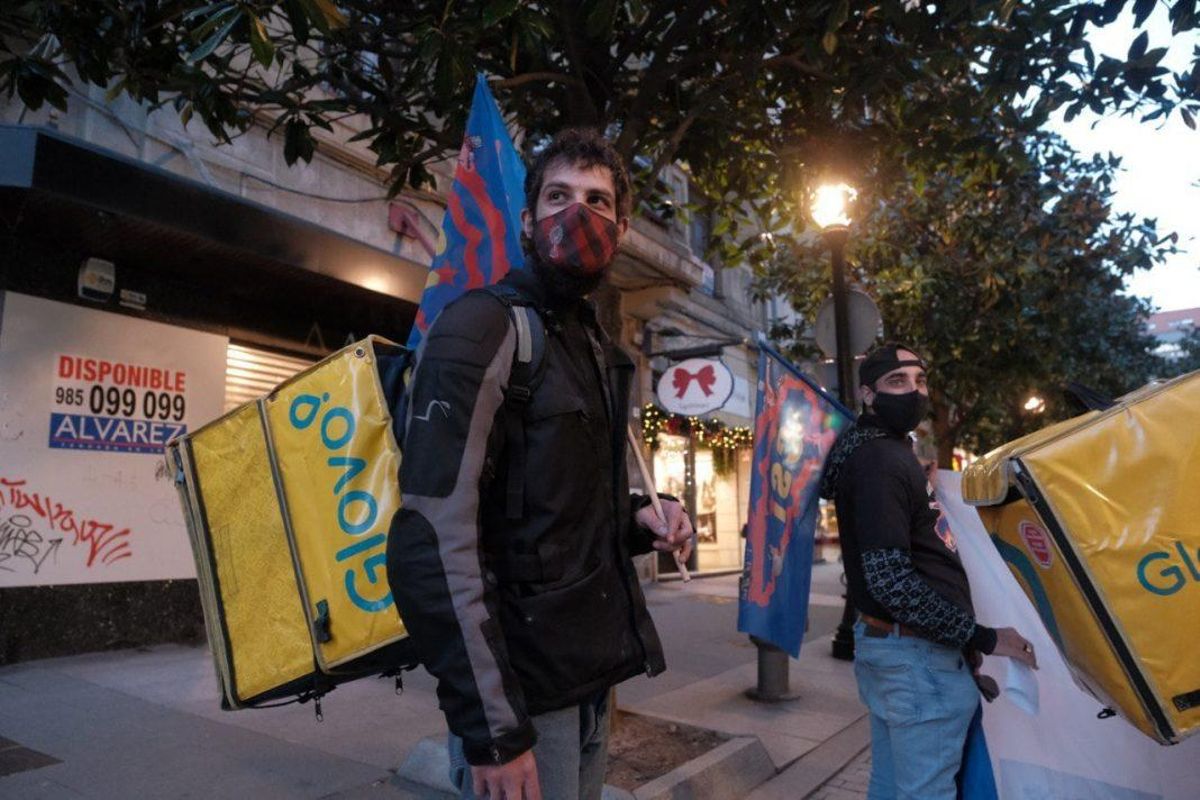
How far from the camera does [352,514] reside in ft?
6.78

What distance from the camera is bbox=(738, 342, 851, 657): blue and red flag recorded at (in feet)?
14.2

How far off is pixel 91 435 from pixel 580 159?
21.5ft

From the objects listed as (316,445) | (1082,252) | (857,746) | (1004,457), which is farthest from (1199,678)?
(1082,252)

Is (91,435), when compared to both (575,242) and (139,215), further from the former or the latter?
(575,242)

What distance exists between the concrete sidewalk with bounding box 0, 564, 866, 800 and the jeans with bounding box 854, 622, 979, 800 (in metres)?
1.89

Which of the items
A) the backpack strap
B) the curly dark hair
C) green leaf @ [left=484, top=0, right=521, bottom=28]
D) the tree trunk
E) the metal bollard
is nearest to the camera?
the backpack strap

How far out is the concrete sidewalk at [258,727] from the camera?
3.94m

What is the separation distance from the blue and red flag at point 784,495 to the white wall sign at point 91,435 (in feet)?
18.2

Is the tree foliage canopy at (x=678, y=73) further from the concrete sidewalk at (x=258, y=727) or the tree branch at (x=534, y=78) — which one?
the concrete sidewalk at (x=258, y=727)

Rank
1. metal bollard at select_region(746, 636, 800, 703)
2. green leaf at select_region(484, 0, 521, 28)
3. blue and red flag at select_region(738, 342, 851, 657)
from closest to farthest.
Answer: green leaf at select_region(484, 0, 521, 28), blue and red flag at select_region(738, 342, 851, 657), metal bollard at select_region(746, 636, 800, 703)

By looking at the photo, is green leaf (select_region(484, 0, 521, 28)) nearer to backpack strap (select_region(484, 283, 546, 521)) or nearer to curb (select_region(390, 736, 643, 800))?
backpack strap (select_region(484, 283, 546, 521))

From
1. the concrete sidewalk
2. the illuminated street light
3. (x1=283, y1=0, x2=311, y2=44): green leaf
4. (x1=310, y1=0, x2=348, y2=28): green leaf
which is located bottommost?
the concrete sidewalk

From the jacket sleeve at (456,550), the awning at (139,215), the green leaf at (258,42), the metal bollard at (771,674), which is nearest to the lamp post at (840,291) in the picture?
the metal bollard at (771,674)

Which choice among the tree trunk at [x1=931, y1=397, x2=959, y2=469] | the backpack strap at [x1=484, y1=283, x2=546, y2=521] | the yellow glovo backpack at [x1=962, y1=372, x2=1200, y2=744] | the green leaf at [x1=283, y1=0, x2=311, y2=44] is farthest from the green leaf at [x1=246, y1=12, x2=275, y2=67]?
the tree trunk at [x1=931, y1=397, x2=959, y2=469]
